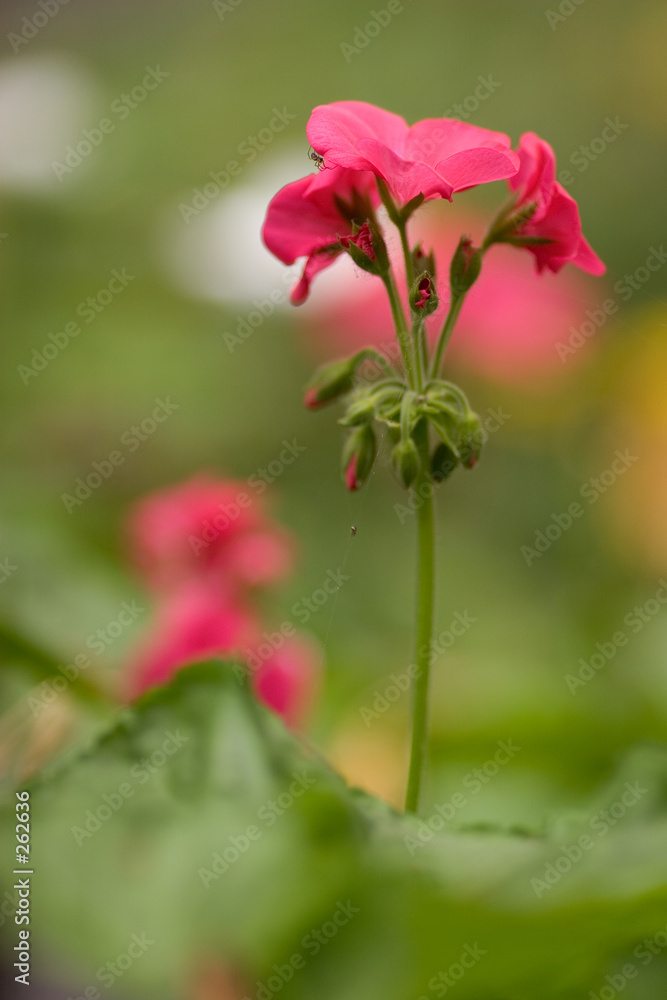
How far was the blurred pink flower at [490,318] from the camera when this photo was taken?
101 cm

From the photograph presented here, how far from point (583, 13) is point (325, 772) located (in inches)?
69.3

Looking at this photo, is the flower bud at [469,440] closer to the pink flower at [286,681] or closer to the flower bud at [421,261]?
the flower bud at [421,261]

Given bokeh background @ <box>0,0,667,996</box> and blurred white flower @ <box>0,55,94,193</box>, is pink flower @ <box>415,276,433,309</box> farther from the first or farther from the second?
blurred white flower @ <box>0,55,94,193</box>

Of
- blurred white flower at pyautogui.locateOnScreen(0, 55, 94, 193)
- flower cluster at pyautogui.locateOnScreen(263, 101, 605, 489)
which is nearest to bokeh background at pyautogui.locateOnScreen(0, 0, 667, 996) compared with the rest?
blurred white flower at pyautogui.locateOnScreen(0, 55, 94, 193)

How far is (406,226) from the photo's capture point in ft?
1.06

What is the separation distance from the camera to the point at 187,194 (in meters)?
1.73

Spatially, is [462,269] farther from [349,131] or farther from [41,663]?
[41,663]

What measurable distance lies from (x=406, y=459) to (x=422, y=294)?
0.18 ft

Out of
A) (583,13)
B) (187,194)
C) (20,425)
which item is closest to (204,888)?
(20,425)

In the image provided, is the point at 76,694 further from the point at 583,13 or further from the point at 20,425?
the point at 583,13

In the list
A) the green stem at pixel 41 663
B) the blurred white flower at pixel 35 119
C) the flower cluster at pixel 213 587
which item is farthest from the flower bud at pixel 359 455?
→ the blurred white flower at pixel 35 119

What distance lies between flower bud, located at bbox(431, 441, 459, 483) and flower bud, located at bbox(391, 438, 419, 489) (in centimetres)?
2

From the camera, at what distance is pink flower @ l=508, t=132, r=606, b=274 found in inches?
12.8

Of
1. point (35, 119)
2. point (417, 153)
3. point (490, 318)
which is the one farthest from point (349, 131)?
point (35, 119)
